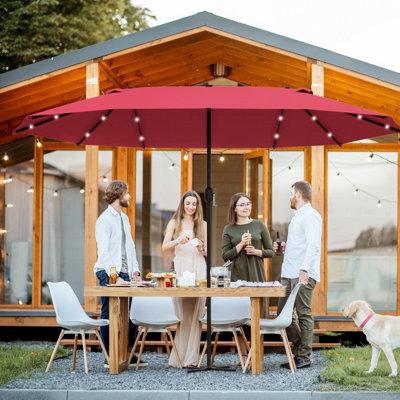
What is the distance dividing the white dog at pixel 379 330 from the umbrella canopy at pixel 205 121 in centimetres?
156

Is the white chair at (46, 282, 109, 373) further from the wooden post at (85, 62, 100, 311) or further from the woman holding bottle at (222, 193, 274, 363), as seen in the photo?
the woman holding bottle at (222, 193, 274, 363)

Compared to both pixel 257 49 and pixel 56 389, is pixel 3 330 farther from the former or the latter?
pixel 257 49

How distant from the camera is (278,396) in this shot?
17.0 ft

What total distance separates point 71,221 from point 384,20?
76.6 feet

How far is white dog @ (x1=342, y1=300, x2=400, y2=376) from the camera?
19.7 feet

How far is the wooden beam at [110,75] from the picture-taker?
331 inches

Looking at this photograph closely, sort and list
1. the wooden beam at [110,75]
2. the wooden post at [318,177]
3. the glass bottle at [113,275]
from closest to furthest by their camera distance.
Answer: the glass bottle at [113,275] → the wooden post at [318,177] → the wooden beam at [110,75]

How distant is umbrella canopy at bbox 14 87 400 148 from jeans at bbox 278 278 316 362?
139cm

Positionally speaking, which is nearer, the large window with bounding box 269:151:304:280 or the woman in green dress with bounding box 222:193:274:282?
the woman in green dress with bounding box 222:193:274:282

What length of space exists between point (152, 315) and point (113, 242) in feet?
Result: 2.49

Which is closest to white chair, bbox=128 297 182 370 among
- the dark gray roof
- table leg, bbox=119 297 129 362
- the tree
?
table leg, bbox=119 297 129 362

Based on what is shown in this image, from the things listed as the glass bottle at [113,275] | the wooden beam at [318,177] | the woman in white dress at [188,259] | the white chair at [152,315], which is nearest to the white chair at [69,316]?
the white chair at [152,315]

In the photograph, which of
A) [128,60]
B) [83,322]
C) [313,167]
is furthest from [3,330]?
[313,167]

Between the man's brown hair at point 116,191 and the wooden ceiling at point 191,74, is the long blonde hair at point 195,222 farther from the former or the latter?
the wooden ceiling at point 191,74
